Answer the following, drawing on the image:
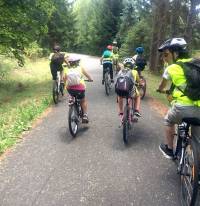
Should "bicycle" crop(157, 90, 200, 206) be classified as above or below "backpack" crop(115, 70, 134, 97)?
below

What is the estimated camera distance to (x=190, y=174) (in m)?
5.20

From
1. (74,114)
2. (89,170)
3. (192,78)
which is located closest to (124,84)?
(74,114)

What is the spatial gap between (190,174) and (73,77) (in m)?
4.92

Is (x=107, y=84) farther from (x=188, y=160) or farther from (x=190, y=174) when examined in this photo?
(x=190, y=174)

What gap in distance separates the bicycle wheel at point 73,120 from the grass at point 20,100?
1468 millimetres

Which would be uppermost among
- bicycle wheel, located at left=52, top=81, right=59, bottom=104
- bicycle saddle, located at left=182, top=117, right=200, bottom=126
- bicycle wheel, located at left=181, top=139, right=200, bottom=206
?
bicycle saddle, located at left=182, top=117, right=200, bottom=126

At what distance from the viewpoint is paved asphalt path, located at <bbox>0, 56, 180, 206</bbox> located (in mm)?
5938

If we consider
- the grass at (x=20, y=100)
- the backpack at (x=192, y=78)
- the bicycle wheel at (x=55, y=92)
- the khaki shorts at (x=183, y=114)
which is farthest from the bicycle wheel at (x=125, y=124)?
the bicycle wheel at (x=55, y=92)

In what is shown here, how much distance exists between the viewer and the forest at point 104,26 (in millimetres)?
20828

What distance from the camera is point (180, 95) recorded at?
18.5 feet

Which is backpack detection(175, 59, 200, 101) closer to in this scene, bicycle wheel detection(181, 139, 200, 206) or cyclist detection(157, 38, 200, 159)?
cyclist detection(157, 38, 200, 159)

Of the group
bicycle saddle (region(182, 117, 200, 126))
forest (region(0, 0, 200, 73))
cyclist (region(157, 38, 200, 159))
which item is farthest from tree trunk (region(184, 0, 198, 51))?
bicycle saddle (region(182, 117, 200, 126))

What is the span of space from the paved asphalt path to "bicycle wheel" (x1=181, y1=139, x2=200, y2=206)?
1.44 ft

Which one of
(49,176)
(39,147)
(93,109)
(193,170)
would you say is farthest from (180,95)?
(93,109)
